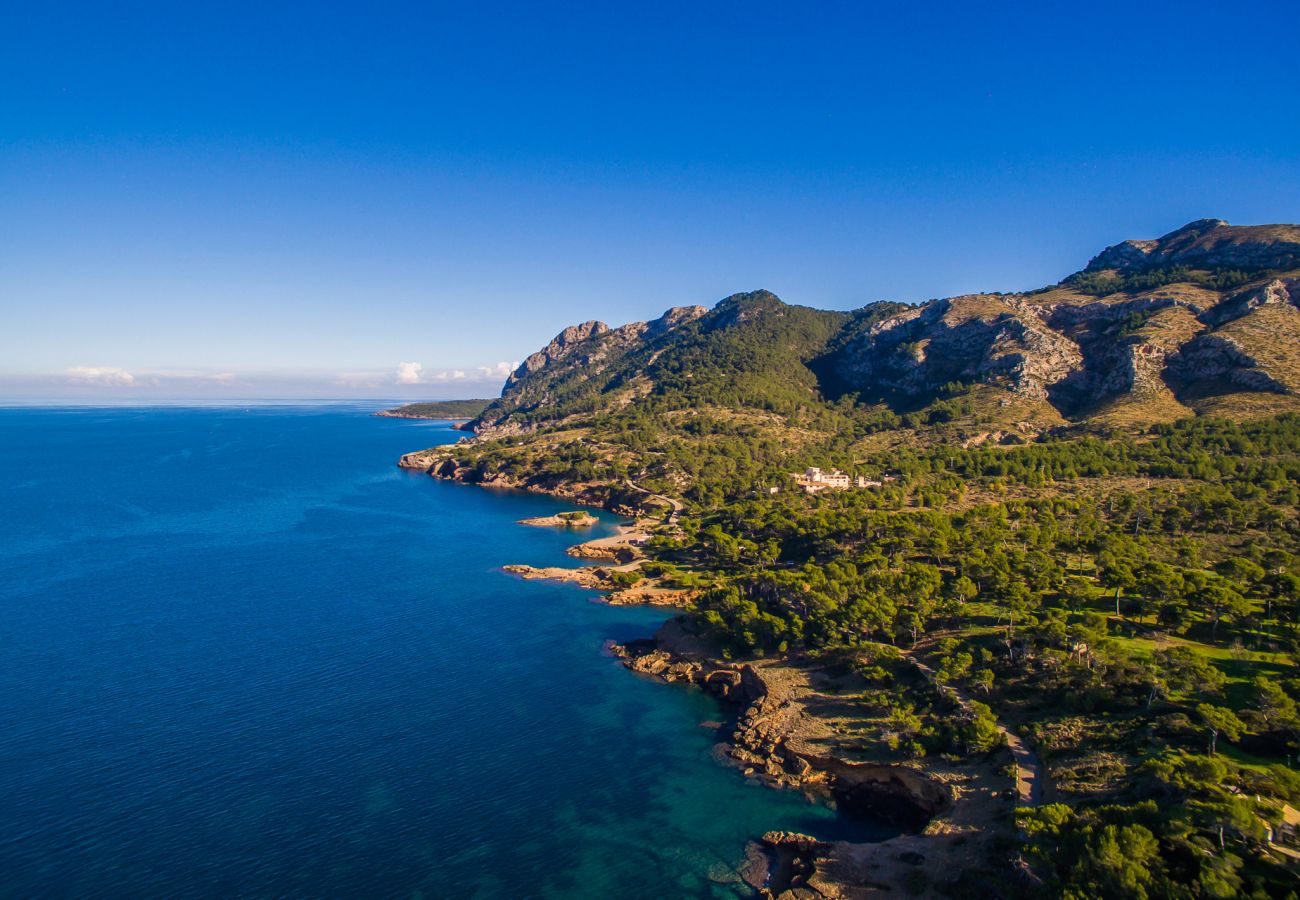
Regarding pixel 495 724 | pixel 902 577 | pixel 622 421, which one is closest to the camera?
pixel 495 724

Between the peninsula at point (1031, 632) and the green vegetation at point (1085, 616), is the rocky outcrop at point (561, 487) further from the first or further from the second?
the green vegetation at point (1085, 616)

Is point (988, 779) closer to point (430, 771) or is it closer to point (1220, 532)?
point (430, 771)

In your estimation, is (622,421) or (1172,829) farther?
(622,421)

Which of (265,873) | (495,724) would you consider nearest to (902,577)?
(495,724)

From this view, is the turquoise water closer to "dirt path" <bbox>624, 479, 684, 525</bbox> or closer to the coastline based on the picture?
the coastline

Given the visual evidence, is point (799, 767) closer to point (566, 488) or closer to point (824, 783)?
point (824, 783)

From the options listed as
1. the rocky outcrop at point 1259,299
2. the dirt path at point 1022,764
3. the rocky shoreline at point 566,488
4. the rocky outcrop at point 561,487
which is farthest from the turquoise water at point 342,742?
the rocky outcrop at point 1259,299

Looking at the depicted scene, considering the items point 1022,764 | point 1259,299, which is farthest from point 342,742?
point 1259,299
